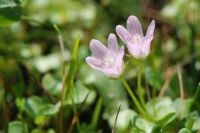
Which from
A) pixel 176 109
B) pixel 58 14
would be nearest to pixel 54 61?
pixel 58 14

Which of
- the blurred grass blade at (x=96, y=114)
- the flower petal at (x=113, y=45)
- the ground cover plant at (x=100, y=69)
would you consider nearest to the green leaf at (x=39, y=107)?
the ground cover plant at (x=100, y=69)

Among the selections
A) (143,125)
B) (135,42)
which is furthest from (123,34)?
(143,125)

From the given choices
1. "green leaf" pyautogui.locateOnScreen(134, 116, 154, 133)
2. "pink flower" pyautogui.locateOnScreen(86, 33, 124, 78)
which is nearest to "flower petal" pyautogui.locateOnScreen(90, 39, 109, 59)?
"pink flower" pyautogui.locateOnScreen(86, 33, 124, 78)

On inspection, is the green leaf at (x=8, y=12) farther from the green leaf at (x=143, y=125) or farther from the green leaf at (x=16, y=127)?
the green leaf at (x=143, y=125)

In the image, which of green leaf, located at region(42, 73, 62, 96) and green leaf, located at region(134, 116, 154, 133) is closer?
green leaf, located at region(134, 116, 154, 133)

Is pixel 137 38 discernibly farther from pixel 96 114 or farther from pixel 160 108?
pixel 96 114

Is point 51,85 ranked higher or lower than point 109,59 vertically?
lower

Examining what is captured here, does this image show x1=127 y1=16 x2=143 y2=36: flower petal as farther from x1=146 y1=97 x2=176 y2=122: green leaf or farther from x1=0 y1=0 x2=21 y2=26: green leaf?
x1=0 y1=0 x2=21 y2=26: green leaf
